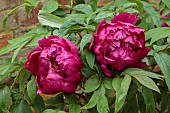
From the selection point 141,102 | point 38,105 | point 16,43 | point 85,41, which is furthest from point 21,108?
point 141,102

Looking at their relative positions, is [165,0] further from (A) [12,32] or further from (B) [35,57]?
(A) [12,32]

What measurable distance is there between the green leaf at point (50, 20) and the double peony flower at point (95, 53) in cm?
11

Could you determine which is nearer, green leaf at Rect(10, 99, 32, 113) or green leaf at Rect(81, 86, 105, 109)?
green leaf at Rect(81, 86, 105, 109)

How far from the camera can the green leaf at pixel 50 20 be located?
0.96 m

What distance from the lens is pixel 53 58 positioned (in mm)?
833

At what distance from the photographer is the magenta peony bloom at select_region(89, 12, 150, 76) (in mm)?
830

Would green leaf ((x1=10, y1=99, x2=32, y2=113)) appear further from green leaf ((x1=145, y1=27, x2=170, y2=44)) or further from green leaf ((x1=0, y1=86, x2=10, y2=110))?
green leaf ((x1=145, y1=27, x2=170, y2=44))

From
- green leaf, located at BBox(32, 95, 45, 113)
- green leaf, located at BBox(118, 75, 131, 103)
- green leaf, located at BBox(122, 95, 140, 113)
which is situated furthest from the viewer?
green leaf, located at BBox(122, 95, 140, 113)

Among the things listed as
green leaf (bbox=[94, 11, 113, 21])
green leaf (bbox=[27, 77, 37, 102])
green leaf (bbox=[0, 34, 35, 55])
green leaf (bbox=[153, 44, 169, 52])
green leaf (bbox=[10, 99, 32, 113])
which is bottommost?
green leaf (bbox=[10, 99, 32, 113])

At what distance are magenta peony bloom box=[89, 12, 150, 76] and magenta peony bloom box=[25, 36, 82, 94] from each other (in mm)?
52

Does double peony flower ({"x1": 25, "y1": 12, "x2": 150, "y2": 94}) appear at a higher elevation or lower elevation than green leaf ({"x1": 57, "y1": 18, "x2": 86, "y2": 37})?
lower

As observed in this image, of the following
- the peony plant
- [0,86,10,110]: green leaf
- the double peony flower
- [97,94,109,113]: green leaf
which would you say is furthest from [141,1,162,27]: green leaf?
[0,86,10,110]: green leaf

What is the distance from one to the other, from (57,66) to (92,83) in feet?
0.29

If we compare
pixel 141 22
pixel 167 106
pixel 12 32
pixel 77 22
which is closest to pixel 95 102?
pixel 77 22
